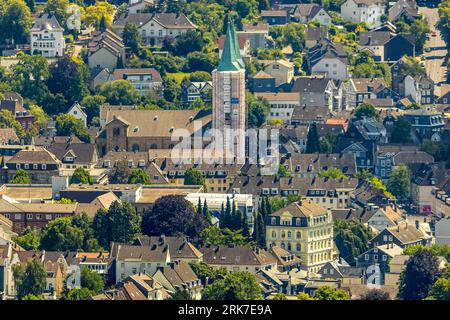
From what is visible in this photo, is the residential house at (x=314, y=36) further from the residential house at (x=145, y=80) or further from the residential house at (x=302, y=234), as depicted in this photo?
the residential house at (x=302, y=234)

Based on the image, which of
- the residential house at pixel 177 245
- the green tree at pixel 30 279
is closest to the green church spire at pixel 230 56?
the residential house at pixel 177 245

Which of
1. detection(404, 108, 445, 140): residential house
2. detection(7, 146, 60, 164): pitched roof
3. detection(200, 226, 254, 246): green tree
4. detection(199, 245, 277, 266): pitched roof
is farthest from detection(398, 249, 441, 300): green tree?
detection(404, 108, 445, 140): residential house

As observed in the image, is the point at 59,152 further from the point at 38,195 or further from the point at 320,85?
the point at 320,85

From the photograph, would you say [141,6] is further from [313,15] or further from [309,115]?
[309,115]

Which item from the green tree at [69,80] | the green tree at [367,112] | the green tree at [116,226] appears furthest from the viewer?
the green tree at [69,80]

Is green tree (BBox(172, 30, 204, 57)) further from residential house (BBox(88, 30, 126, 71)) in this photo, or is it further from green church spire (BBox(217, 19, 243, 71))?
green church spire (BBox(217, 19, 243, 71))

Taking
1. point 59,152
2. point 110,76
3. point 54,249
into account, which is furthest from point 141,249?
point 110,76
